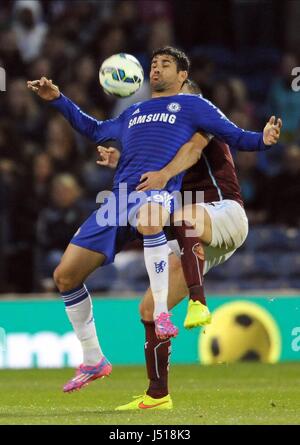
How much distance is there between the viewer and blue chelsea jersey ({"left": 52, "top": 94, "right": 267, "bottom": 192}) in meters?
8.22

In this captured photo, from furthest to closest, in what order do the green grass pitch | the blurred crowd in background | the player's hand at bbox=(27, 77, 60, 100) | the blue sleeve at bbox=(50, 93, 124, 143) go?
the blurred crowd in background, the blue sleeve at bbox=(50, 93, 124, 143), the player's hand at bbox=(27, 77, 60, 100), the green grass pitch

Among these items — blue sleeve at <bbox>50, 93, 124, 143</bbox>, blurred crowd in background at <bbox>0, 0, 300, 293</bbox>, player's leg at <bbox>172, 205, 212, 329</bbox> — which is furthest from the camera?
blurred crowd in background at <bbox>0, 0, 300, 293</bbox>

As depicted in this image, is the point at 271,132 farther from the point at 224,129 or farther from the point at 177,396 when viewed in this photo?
the point at 177,396

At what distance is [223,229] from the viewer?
830 centimetres

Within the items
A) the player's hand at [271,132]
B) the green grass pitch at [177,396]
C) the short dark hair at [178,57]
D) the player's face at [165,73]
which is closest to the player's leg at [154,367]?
the green grass pitch at [177,396]

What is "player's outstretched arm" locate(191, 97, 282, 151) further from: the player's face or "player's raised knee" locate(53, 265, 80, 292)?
"player's raised knee" locate(53, 265, 80, 292)

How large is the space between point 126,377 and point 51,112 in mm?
4276

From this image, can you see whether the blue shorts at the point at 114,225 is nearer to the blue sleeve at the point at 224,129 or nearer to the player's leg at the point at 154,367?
the player's leg at the point at 154,367

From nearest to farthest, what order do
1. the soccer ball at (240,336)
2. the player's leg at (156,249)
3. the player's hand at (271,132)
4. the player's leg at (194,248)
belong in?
1. the player's leg at (194,248)
2. the player's leg at (156,249)
3. the player's hand at (271,132)
4. the soccer ball at (240,336)

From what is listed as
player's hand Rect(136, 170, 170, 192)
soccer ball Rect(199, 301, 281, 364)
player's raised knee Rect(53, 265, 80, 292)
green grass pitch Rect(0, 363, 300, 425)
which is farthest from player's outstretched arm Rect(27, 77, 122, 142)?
soccer ball Rect(199, 301, 281, 364)

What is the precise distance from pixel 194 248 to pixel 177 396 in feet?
5.21

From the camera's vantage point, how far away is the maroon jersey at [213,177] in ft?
27.9

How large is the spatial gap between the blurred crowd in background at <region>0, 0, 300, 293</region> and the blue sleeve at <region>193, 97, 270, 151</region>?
16.5ft
